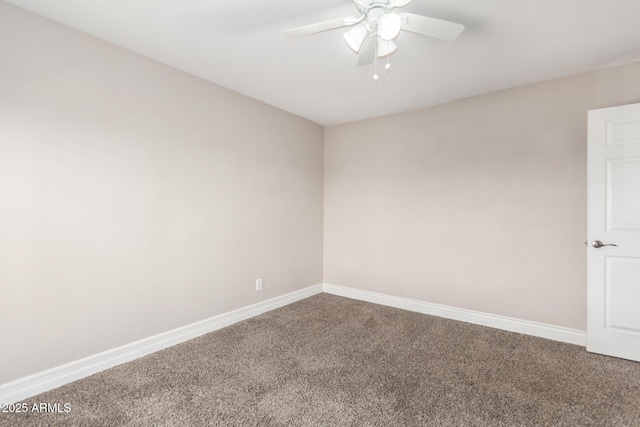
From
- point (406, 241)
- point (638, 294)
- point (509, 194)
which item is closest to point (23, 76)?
point (406, 241)

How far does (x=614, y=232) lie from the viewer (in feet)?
7.80

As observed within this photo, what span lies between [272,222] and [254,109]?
129cm

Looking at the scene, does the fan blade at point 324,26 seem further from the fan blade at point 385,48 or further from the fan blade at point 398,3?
the fan blade at point 385,48

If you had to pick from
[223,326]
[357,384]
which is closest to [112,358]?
[223,326]

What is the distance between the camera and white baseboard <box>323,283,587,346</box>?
2.68 metres

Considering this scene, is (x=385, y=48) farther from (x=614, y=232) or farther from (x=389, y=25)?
(x=614, y=232)

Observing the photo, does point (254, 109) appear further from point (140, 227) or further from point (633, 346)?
point (633, 346)

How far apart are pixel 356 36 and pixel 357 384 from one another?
89.4 inches

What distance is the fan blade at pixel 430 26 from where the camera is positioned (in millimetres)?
1574

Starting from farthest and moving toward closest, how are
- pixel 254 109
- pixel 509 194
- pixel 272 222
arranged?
pixel 272 222 < pixel 254 109 < pixel 509 194

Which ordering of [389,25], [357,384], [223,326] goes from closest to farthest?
[389,25], [357,384], [223,326]

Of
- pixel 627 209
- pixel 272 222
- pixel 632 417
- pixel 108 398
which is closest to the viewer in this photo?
pixel 632 417

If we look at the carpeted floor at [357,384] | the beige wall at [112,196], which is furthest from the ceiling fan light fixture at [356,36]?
the carpeted floor at [357,384]

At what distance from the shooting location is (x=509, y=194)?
9.67 ft
